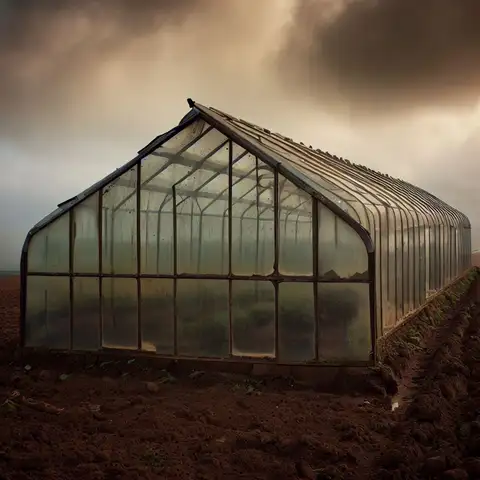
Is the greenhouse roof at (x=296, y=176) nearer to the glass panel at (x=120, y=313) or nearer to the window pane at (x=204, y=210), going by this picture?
the window pane at (x=204, y=210)

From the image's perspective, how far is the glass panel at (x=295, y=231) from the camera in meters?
10.4

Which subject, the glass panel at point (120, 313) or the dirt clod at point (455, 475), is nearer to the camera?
the dirt clod at point (455, 475)

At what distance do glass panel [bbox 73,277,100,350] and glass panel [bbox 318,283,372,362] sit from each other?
4.60m

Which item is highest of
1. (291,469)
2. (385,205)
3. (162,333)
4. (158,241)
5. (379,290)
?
(385,205)

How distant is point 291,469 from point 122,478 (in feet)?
6.18

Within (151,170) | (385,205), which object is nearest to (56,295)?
(151,170)

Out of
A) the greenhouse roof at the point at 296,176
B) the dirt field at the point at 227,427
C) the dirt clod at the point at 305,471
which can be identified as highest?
the greenhouse roof at the point at 296,176

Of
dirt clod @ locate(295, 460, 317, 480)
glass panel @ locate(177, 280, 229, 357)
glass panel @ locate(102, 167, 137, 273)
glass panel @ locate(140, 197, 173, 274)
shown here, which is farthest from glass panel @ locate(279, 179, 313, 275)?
dirt clod @ locate(295, 460, 317, 480)

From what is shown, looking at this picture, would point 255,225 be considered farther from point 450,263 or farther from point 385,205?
point 450,263

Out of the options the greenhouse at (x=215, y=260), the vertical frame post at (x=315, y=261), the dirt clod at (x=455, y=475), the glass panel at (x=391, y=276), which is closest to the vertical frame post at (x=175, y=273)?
the greenhouse at (x=215, y=260)

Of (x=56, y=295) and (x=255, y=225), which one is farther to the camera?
(x=56, y=295)

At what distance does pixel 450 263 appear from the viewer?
24000 millimetres

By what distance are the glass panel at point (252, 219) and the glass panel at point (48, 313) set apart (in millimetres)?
3789

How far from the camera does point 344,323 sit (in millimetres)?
10094
